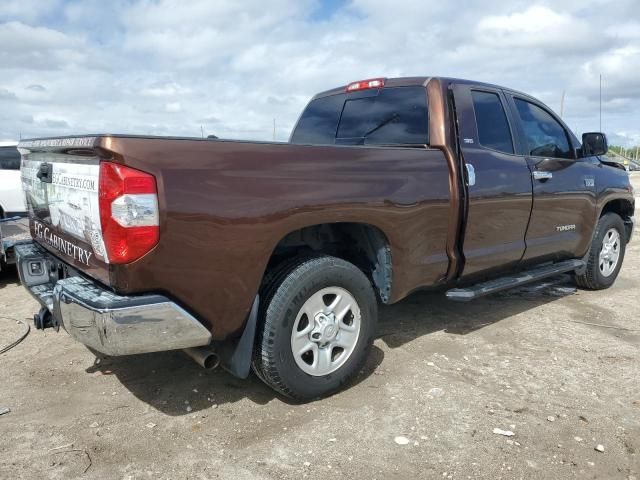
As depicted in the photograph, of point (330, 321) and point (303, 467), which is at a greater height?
point (330, 321)

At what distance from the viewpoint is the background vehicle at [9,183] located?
776 cm

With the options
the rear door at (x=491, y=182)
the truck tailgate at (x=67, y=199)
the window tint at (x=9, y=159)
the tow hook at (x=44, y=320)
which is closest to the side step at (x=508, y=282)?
the rear door at (x=491, y=182)

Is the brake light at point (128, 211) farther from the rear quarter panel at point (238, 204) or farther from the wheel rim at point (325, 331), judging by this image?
the wheel rim at point (325, 331)

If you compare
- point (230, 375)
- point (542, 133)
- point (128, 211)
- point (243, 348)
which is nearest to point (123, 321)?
point (128, 211)

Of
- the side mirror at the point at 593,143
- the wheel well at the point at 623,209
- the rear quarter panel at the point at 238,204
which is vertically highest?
the side mirror at the point at 593,143

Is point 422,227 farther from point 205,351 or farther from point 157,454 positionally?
point 157,454

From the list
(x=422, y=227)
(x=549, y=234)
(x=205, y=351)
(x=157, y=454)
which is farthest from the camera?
(x=549, y=234)

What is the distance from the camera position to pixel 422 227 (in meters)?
3.64

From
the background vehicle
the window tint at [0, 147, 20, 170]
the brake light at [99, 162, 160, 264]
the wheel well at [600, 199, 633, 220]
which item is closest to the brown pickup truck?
the brake light at [99, 162, 160, 264]

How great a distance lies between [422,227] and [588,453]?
1563 mm

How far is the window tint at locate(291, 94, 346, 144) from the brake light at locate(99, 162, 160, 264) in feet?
8.17

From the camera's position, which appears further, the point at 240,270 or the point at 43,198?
the point at 43,198

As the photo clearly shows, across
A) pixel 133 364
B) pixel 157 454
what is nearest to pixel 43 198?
pixel 133 364

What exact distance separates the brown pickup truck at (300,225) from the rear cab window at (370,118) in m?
0.01
